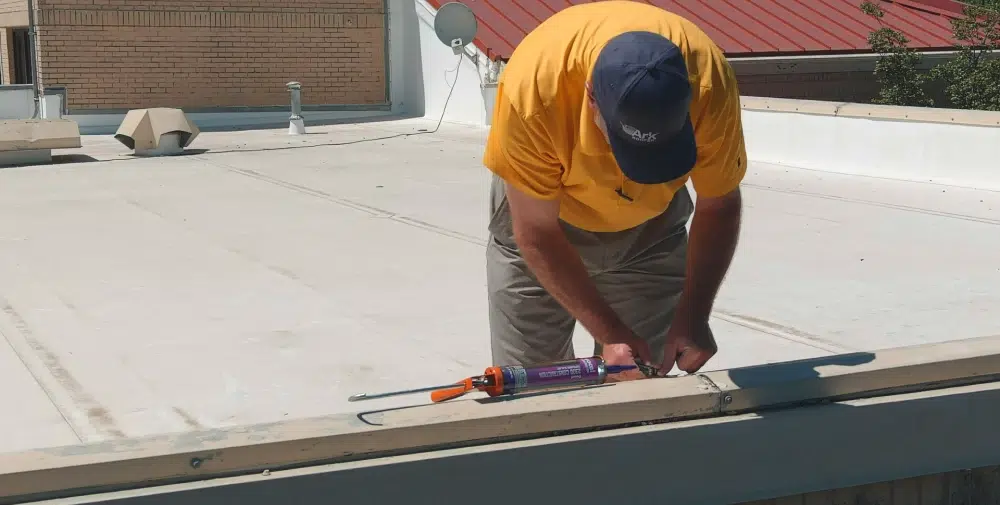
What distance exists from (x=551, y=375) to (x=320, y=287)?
443 cm

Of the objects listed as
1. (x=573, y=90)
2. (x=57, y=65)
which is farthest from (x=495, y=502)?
(x=57, y=65)

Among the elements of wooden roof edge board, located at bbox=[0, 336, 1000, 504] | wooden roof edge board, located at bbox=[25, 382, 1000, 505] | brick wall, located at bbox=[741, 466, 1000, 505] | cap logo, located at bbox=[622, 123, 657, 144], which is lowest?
brick wall, located at bbox=[741, 466, 1000, 505]

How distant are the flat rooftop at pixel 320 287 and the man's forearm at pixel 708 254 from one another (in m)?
1.97

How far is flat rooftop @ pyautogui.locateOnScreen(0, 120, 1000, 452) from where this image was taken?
5281 mm

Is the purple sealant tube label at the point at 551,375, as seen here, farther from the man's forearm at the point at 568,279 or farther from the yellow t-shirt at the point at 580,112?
the yellow t-shirt at the point at 580,112

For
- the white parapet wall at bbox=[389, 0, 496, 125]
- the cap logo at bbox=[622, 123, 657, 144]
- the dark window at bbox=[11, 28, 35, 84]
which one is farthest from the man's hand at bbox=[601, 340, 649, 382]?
the dark window at bbox=[11, 28, 35, 84]

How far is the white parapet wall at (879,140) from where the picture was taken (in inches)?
433

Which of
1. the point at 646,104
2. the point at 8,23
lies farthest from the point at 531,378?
the point at 8,23

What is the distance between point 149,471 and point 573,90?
1357mm

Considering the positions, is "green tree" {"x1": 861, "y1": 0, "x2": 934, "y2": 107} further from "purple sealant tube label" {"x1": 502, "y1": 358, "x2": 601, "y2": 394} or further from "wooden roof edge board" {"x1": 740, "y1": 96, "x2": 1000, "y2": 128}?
"purple sealant tube label" {"x1": 502, "y1": 358, "x2": 601, "y2": 394}

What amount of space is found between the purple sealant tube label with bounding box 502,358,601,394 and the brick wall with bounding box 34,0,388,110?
17.5 m

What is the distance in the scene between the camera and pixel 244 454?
266 centimetres

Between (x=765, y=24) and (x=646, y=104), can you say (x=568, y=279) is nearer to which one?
(x=646, y=104)

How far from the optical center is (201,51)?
19.8 metres
